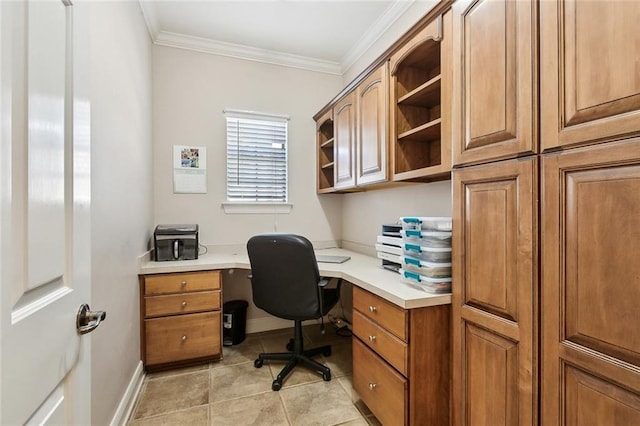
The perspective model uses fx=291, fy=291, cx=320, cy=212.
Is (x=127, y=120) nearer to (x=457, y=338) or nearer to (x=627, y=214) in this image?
(x=457, y=338)

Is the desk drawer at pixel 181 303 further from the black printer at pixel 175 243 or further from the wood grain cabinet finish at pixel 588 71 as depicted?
the wood grain cabinet finish at pixel 588 71

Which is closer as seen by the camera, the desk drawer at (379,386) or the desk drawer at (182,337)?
the desk drawer at (379,386)

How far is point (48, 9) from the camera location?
0.62 metres

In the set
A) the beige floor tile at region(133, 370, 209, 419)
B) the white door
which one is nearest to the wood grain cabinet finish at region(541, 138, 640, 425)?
the white door

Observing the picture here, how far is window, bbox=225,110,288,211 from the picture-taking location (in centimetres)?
295

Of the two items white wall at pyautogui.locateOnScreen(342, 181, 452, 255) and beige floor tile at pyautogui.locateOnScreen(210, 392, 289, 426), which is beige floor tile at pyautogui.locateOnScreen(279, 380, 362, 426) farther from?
white wall at pyautogui.locateOnScreen(342, 181, 452, 255)

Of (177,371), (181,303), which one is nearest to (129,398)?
(177,371)

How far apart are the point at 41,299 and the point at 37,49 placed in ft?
1.66

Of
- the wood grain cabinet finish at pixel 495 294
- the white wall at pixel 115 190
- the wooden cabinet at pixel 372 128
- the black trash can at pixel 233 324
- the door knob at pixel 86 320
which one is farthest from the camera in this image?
the black trash can at pixel 233 324

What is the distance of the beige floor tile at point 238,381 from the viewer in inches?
76.8

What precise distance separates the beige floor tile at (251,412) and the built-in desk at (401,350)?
507 millimetres

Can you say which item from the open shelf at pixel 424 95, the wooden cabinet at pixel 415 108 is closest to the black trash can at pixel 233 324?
the wooden cabinet at pixel 415 108

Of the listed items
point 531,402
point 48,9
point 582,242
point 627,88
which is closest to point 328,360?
point 531,402

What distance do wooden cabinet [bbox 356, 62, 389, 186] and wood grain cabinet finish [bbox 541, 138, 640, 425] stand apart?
3.55ft
